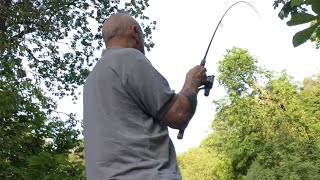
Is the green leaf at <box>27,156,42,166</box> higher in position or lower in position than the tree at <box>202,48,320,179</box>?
lower

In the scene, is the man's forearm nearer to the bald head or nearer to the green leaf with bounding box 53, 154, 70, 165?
the bald head

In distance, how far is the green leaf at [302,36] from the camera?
241 centimetres

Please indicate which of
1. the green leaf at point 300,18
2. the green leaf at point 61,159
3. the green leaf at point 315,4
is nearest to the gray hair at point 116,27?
the green leaf at point 300,18

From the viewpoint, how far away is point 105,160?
1758 mm

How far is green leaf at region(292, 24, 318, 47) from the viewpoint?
2.41 metres

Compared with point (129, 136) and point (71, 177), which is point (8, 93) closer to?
point (71, 177)

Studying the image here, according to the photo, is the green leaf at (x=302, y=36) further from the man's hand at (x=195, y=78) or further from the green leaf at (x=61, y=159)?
the green leaf at (x=61, y=159)

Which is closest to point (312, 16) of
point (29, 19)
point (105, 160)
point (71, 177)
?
point (105, 160)

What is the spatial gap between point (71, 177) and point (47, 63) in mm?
9856

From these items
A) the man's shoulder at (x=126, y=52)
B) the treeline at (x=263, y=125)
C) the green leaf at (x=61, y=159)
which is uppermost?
the treeline at (x=263, y=125)

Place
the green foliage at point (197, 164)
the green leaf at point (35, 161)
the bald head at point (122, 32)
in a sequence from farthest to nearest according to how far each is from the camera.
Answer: the green foliage at point (197, 164) → the green leaf at point (35, 161) → the bald head at point (122, 32)

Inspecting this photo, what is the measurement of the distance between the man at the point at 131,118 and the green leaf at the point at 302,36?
762 millimetres

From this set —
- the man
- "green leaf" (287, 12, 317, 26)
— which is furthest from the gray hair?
"green leaf" (287, 12, 317, 26)

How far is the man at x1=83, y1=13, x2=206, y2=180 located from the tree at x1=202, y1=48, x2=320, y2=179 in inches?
1177
